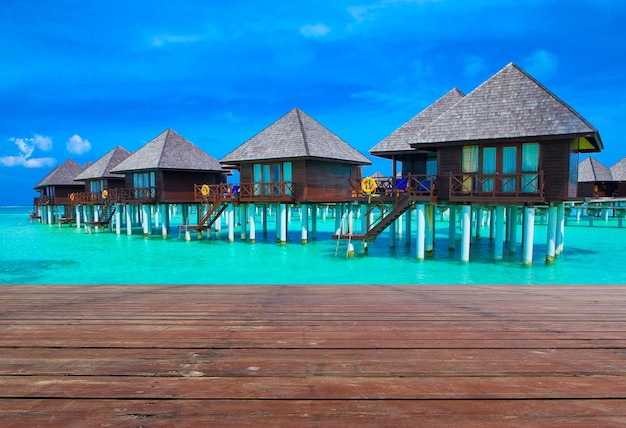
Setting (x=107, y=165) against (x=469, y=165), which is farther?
(x=107, y=165)

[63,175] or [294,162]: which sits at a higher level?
[63,175]

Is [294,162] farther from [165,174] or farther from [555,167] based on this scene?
[555,167]

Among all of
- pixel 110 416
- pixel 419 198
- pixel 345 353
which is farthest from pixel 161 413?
pixel 419 198

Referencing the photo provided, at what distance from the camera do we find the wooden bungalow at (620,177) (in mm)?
44812

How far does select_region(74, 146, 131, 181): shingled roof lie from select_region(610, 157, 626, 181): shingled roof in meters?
51.2

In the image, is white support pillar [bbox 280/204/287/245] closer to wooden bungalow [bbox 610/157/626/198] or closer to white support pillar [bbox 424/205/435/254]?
white support pillar [bbox 424/205/435/254]

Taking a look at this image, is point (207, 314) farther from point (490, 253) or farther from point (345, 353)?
point (490, 253)

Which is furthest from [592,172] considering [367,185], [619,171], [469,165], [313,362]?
[313,362]

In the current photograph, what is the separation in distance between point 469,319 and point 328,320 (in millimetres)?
1361

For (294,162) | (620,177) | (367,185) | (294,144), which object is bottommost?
(367,185)

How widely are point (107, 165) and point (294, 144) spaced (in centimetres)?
2338

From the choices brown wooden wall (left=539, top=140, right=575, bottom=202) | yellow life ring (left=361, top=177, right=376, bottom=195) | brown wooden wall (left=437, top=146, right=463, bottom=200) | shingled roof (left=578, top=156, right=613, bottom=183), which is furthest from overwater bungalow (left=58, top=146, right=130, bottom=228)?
shingled roof (left=578, top=156, right=613, bottom=183)

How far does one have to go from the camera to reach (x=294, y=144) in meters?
24.5

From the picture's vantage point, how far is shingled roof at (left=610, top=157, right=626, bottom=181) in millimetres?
44969
